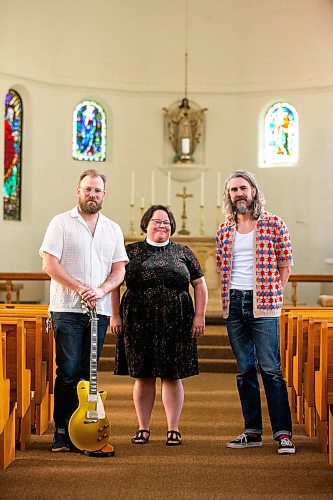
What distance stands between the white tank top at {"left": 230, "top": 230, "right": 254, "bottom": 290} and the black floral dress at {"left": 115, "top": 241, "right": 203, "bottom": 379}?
322 mm

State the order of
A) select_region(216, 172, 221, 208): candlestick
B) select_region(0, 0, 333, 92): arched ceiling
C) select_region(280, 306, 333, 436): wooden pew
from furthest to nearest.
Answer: select_region(0, 0, 333, 92): arched ceiling → select_region(216, 172, 221, 208): candlestick → select_region(280, 306, 333, 436): wooden pew

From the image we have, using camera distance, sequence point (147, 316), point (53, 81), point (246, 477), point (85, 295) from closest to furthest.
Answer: point (246, 477) → point (85, 295) → point (147, 316) → point (53, 81)

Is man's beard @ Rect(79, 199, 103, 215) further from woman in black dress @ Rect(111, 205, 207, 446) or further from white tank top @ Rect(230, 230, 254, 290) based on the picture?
white tank top @ Rect(230, 230, 254, 290)

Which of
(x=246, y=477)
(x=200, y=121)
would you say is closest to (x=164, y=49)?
(x=200, y=121)

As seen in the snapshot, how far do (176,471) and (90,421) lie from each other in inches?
21.6

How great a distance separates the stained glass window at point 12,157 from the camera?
14914 millimetres

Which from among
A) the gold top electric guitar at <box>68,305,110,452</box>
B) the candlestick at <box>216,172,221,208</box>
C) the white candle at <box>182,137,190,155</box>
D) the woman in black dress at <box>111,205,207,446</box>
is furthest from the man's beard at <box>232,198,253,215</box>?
the white candle at <box>182,137,190,155</box>

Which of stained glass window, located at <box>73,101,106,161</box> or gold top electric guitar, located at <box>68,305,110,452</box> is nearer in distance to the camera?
gold top electric guitar, located at <box>68,305,110,452</box>

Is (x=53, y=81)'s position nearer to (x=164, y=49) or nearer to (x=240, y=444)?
(x=164, y=49)

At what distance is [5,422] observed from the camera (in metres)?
4.91

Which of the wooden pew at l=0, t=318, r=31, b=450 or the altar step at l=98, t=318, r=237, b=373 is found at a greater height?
the wooden pew at l=0, t=318, r=31, b=450

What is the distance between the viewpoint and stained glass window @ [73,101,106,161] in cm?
1557

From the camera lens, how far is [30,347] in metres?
5.96

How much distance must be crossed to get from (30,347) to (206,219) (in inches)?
381
